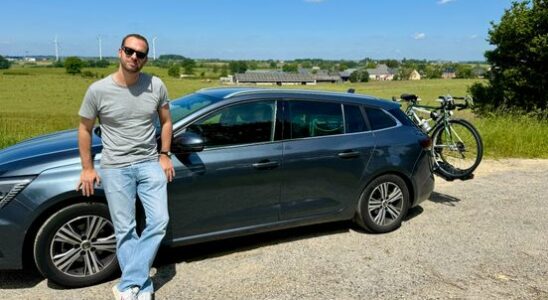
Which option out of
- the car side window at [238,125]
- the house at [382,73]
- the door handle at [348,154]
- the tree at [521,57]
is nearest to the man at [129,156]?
the car side window at [238,125]

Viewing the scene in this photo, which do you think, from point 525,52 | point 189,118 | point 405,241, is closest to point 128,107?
point 189,118

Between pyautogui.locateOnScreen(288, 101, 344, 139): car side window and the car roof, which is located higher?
the car roof

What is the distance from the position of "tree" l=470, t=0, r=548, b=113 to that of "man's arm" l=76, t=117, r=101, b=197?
1840 centimetres

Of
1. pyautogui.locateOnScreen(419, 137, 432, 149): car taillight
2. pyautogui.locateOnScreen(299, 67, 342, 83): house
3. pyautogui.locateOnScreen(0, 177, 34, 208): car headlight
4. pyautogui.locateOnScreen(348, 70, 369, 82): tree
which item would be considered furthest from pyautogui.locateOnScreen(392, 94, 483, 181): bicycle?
pyautogui.locateOnScreen(348, 70, 369, 82): tree

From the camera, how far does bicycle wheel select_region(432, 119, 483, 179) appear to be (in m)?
6.10

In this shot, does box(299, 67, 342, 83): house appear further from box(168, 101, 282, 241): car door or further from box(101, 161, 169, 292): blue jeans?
box(101, 161, 169, 292): blue jeans

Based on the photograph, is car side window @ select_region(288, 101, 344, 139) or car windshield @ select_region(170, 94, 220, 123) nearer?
car windshield @ select_region(170, 94, 220, 123)

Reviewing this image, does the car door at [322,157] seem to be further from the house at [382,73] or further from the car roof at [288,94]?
the house at [382,73]

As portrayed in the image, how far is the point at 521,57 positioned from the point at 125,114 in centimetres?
2115

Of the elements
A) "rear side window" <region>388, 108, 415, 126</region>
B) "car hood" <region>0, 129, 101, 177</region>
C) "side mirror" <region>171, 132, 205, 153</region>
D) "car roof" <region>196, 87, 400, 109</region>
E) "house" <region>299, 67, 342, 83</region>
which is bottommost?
"house" <region>299, 67, 342, 83</region>

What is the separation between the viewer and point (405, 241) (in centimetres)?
487

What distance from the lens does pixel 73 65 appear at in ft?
347

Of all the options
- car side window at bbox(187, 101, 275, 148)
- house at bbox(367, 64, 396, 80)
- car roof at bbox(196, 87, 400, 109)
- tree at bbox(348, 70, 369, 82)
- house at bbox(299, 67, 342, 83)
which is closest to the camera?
car side window at bbox(187, 101, 275, 148)

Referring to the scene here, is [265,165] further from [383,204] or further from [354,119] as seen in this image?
[383,204]
